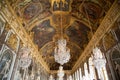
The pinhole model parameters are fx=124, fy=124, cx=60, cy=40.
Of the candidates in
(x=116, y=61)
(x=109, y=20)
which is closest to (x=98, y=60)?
(x=116, y=61)

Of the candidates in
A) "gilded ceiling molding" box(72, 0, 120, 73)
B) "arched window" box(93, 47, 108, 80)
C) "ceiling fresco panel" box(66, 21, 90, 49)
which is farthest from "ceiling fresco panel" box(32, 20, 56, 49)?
"arched window" box(93, 47, 108, 80)

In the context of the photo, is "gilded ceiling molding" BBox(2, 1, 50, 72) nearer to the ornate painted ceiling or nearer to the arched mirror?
the ornate painted ceiling

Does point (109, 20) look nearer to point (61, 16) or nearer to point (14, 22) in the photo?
point (61, 16)

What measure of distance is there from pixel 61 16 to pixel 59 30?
2.51m

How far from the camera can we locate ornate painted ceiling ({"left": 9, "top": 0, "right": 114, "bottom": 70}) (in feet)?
33.8

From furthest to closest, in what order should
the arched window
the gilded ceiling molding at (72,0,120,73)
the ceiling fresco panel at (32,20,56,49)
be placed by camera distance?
the ceiling fresco panel at (32,20,56,49)
the gilded ceiling molding at (72,0,120,73)
the arched window

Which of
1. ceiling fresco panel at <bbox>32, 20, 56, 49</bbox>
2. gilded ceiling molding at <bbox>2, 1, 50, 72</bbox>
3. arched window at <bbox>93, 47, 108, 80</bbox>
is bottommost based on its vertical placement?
arched window at <bbox>93, 47, 108, 80</bbox>

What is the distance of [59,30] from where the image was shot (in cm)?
1477

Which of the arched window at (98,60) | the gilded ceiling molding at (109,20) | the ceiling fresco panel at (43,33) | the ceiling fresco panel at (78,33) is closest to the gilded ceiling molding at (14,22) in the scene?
the ceiling fresco panel at (43,33)

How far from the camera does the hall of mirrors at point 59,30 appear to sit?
25.2 feet

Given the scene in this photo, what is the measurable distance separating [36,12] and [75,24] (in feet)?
14.5

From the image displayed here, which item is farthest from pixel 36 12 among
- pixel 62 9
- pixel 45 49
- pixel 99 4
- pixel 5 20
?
pixel 45 49

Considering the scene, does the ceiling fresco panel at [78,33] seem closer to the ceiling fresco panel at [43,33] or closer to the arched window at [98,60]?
the ceiling fresco panel at [43,33]

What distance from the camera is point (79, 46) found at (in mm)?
17484
